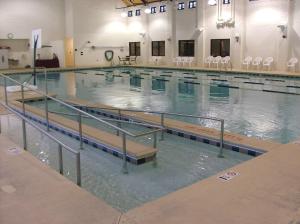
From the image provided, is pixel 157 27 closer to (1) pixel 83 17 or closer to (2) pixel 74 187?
(1) pixel 83 17

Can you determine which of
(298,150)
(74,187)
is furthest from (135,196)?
(298,150)

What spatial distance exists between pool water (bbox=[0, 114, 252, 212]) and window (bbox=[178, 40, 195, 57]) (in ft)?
52.4

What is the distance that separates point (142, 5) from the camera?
2466cm

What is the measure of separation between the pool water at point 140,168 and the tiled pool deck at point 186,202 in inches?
25.3

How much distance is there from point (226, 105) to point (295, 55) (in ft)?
28.9

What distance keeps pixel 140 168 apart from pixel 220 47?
53.3 feet

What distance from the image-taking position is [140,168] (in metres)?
5.02

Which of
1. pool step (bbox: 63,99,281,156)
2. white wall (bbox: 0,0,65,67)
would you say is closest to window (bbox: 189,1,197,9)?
white wall (bbox: 0,0,65,67)

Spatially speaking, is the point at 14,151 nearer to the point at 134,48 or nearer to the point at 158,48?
the point at 158,48

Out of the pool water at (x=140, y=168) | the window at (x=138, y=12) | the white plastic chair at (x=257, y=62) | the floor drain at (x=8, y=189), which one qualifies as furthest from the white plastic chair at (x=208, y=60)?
the floor drain at (x=8, y=189)

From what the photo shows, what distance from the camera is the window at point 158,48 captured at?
78.7 feet

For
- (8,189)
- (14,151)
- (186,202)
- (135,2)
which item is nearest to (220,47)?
(135,2)

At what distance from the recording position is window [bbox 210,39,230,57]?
64.7 ft

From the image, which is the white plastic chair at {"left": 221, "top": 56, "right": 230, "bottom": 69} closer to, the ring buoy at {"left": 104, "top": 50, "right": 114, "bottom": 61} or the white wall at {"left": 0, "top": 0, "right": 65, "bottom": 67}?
the ring buoy at {"left": 104, "top": 50, "right": 114, "bottom": 61}
